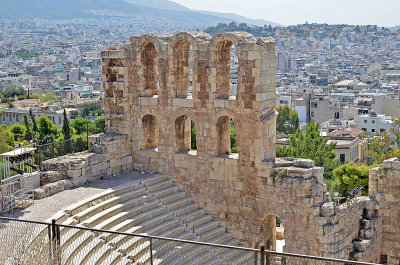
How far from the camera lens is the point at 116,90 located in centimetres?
2352

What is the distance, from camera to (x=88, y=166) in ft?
71.4

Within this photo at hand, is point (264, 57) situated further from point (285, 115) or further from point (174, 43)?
point (285, 115)

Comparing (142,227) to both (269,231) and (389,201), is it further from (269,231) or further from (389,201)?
(389,201)

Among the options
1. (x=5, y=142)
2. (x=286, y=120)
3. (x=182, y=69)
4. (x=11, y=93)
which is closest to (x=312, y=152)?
(x=182, y=69)

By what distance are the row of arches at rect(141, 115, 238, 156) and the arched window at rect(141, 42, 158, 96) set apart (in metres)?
0.98

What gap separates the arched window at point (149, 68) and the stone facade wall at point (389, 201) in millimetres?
8000

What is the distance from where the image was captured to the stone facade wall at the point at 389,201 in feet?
72.5

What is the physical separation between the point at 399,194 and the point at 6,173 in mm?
12447

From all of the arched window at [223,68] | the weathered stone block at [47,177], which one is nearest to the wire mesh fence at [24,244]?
the weathered stone block at [47,177]

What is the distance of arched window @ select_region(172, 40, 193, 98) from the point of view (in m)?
22.4

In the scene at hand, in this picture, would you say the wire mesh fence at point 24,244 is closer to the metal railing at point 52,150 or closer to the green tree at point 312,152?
the metal railing at point 52,150

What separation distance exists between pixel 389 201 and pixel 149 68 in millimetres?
9323

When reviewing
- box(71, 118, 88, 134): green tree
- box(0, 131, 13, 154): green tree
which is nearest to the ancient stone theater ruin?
box(0, 131, 13, 154): green tree

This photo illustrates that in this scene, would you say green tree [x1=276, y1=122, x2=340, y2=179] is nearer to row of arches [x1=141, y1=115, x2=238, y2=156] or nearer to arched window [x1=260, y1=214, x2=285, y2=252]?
row of arches [x1=141, y1=115, x2=238, y2=156]
